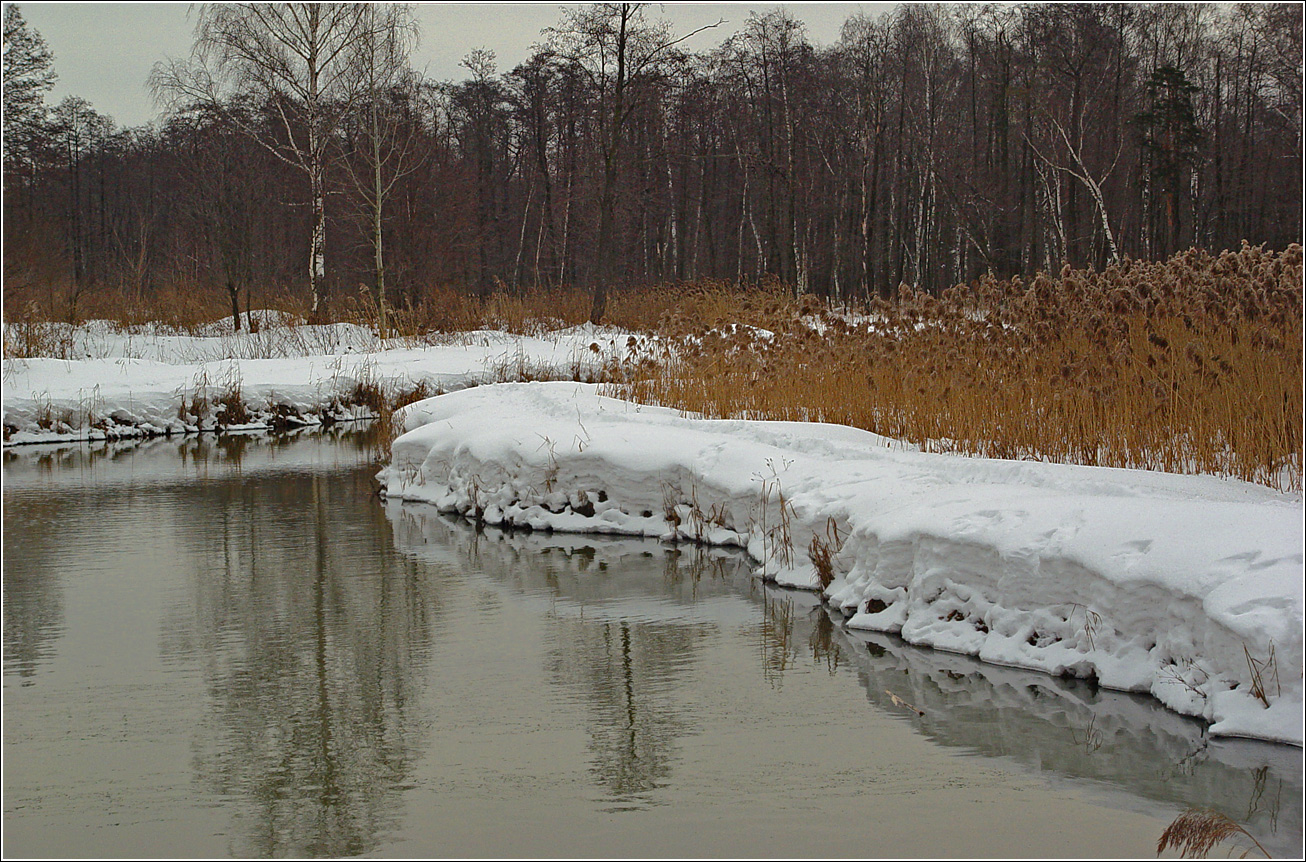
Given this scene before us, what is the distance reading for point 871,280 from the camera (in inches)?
Answer: 1420

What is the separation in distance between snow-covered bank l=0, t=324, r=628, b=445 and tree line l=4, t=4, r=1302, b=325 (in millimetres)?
5054

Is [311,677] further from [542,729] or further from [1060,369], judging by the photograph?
[1060,369]

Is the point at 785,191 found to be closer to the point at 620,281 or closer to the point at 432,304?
the point at 620,281

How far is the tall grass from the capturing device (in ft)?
23.1

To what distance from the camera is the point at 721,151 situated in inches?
1455

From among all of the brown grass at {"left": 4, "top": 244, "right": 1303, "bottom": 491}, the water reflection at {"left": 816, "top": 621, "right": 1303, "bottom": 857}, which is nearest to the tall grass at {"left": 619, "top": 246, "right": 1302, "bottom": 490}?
the brown grass at {"left": 4, "top": 244, "right": 1303, "bottom": 491}

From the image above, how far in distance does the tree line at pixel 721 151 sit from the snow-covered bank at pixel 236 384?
16.6ft

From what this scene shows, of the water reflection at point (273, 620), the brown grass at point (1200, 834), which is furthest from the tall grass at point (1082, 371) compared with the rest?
the water reflection at point (273, 620)

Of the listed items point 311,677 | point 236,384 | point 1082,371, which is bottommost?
point 311,677

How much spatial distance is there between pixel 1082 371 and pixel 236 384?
1309 cm

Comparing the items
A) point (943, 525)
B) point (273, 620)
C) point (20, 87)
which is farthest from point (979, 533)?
point (20, 87)

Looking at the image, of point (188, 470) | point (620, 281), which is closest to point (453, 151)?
point (620, 281)

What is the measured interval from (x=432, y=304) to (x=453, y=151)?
1547cm

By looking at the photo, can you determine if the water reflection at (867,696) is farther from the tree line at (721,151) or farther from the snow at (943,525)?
the tree line at (721,151)
